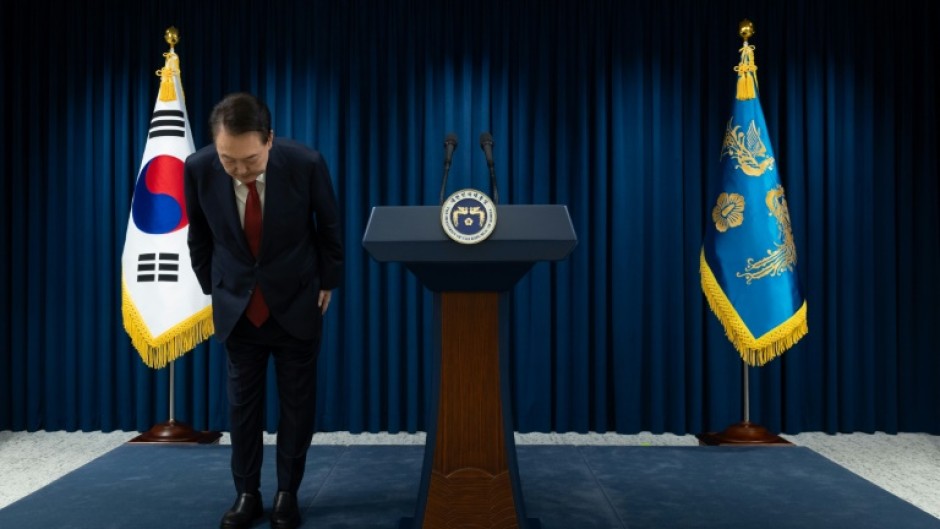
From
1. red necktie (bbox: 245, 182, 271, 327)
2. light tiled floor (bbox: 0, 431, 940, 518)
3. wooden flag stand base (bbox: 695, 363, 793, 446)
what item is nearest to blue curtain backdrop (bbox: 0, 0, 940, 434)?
light tiled floor (bbox: 0, 431, 940, 518)

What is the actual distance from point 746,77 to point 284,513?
2640 mm

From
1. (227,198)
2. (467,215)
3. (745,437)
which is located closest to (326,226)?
(227,198)

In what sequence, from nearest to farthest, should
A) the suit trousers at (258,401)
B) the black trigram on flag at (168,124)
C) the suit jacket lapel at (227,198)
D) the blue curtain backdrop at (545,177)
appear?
the suit jacket lapel at (227,198), the suit trousers at (258,401), the black trigram on flag at (168,124), the blue curtain backdrop at (545,177)

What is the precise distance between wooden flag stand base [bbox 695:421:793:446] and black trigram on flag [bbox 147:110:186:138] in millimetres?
2753

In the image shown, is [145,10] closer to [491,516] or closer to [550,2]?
[550,2]

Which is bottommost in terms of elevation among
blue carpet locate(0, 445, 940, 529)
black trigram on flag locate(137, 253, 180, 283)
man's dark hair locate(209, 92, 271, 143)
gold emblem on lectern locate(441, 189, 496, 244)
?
blue carpet locate(0, 445, 940, 529)

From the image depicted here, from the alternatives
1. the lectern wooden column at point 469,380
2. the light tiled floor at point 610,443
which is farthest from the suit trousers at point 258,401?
the light tiled floor at point 610,443

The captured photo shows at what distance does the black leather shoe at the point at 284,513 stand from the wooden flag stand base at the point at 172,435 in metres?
1.33

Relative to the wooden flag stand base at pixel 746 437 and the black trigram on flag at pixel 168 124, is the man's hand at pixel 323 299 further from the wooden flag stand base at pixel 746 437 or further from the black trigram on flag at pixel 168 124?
A: the wooden flag stand base at pixel 746 437

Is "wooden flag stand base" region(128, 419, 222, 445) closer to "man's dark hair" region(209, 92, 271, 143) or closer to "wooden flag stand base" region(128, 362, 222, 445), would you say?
"wooden flag stand base" region(128, 362, 222, 445)

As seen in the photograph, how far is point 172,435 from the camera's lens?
300 centimetres

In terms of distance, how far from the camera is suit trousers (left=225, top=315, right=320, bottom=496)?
1844 millimetres

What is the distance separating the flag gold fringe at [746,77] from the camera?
3.11 m

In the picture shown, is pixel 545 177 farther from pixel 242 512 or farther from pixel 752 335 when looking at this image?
pixel 242 512
